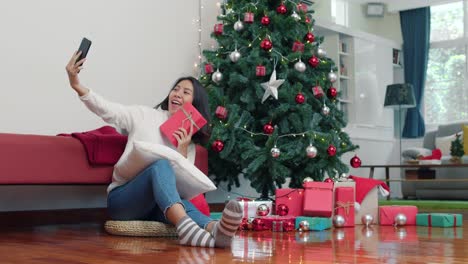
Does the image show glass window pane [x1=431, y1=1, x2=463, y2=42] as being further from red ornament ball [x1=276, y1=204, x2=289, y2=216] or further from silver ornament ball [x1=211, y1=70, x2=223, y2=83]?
red ornament ball [x1=276, y1=204, x2=289, y2=216]

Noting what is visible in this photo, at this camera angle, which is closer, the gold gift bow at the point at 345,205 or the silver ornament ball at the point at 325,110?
the gold gift bow at the point at 345,205

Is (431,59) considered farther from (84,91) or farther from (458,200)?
(84,91)

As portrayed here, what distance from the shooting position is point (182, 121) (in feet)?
8.84

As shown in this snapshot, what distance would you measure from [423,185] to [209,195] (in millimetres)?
2883

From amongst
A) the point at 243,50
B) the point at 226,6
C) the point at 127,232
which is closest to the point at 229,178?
the point at 243,50

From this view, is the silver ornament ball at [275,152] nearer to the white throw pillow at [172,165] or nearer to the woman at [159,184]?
the woman at [159,184]

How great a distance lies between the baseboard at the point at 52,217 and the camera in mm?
3264

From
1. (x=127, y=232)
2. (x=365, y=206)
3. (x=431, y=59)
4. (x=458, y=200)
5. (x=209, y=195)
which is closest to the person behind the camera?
(x=127, y=232)

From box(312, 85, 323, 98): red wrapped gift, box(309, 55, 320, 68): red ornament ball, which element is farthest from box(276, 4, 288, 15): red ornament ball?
box(312, 85, 323, 98): red wrapped gift

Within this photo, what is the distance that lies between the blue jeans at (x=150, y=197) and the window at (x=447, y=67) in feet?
19.7

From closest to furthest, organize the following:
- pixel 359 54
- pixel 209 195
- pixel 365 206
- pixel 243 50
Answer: pixel 365 206
pixel 243 50
pixel 209 195
pixel 359 54

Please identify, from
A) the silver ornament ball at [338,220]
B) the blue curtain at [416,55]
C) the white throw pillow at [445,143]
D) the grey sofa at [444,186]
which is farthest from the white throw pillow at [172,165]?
the blue curtain at [416,55]

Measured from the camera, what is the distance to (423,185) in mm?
6348

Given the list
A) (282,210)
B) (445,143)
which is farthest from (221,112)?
(445,143)
